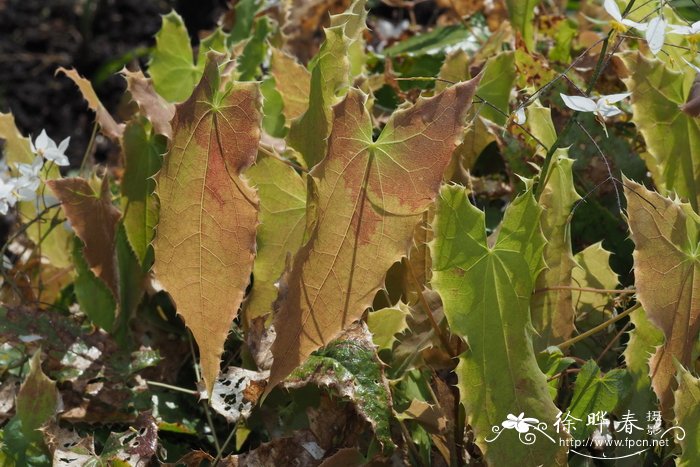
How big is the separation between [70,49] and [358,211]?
110 inches

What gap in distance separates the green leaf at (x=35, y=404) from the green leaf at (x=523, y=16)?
25.3 inches

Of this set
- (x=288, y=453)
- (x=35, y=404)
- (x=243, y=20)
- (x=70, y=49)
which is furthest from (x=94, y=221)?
(x=70, y=49)

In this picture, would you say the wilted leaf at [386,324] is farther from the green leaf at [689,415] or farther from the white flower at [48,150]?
the white flower at [48,150]

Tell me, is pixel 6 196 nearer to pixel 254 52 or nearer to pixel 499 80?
pixel 254 52

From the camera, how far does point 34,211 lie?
108 cm

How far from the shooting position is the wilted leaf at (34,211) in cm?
102

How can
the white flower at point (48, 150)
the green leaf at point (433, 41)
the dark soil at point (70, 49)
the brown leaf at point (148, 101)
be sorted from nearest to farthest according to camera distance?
the brown leaf at point (148, 101) < the white flower at point (48, 150) < the green leaf at point (433, 41) < the dark soil at point (70, 49)

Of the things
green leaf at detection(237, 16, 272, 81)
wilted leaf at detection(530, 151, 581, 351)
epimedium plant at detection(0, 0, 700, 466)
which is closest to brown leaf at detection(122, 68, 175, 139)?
epimedium plant at detection(0, 0, 700, 466)

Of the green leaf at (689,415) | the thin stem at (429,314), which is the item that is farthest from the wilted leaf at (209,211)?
the green leaf at (689,415)

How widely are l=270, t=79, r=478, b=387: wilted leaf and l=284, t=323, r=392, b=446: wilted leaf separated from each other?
0.22 feet

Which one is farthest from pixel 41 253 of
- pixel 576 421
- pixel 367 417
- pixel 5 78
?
pixel 5 78

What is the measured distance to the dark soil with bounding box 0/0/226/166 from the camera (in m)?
2.99

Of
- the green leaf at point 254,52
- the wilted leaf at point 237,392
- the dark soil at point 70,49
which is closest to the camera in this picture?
the wilted leaf at point 237,392

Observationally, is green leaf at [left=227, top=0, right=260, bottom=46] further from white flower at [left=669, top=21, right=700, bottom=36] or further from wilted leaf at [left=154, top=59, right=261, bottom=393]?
white flower at [left=669, top=21, right=700, bottom=36]
